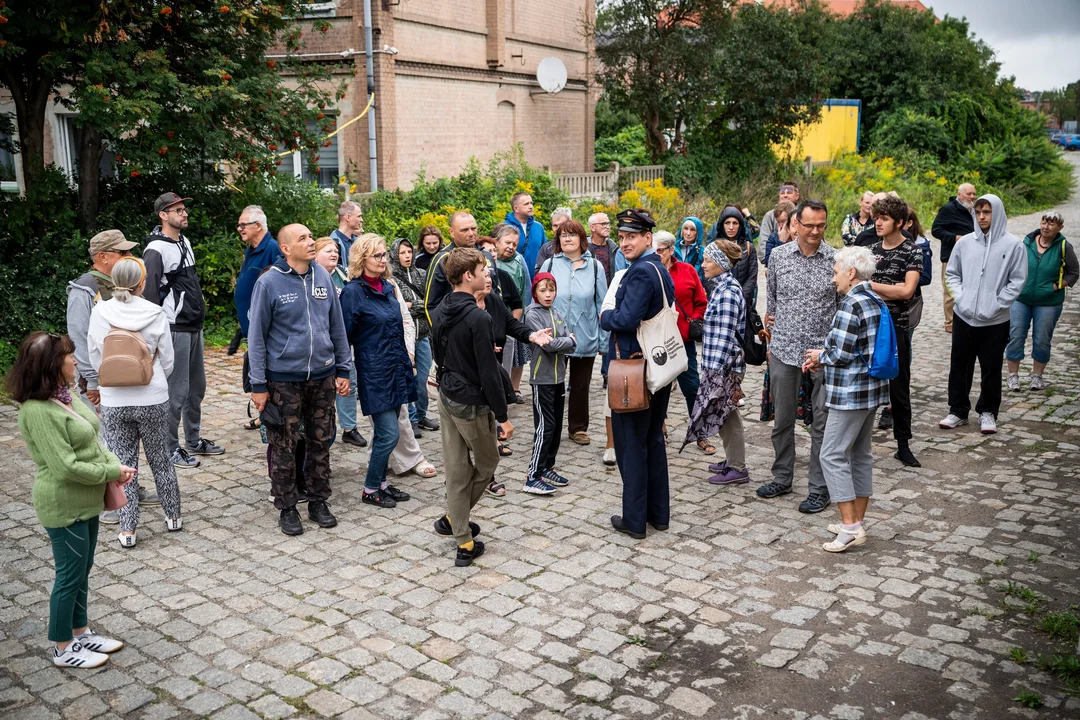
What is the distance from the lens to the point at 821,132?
33062 mm

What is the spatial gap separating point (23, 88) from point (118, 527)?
7.71m

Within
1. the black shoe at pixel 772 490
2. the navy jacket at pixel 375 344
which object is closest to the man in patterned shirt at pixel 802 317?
the black shoe at pixel 772 490

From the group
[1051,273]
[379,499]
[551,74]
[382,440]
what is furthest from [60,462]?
[551,74]

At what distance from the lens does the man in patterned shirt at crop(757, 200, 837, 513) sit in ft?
22.6

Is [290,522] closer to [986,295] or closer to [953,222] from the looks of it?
[986,295]

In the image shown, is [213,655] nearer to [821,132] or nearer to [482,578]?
[482,578]

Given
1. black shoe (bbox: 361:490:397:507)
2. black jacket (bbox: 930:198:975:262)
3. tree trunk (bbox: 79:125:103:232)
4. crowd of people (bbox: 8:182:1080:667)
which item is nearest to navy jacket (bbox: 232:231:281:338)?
crowd of people (bbox: 8:182:1080:667)

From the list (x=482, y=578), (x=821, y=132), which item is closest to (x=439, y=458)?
(x=482, y=578)

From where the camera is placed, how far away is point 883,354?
613 cm

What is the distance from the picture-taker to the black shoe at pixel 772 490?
7.38 meters

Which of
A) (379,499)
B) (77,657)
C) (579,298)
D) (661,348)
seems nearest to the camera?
(77,657)

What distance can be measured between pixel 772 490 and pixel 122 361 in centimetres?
473

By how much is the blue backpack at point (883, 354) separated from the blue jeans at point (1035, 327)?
4.58 m

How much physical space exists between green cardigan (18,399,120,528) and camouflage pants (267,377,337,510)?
169 centimetres
